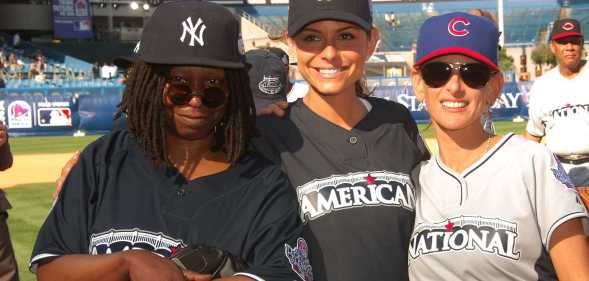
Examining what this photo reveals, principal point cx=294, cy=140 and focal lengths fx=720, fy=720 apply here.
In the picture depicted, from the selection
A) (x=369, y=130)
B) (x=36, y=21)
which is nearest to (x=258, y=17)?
(x=36, y=21)

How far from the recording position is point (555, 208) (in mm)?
2559

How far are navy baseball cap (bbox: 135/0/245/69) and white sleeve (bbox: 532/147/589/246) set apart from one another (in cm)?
117

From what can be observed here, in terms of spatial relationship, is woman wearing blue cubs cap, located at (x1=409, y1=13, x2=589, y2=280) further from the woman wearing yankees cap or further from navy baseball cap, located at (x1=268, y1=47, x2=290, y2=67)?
navy baseball cap, located at (x1=268, y1=47, x2=290, y2=67)

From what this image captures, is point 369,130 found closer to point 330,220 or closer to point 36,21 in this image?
point 330,220

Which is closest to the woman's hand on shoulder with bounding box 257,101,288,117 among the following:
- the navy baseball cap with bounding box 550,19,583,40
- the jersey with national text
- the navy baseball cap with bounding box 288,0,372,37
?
the navy baseball cap with bounding box 288,0,372,37

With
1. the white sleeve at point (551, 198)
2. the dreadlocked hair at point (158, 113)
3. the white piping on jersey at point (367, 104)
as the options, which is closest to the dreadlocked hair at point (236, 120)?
the dreadlocked hair at point (158, 113)

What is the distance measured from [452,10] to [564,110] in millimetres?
56148

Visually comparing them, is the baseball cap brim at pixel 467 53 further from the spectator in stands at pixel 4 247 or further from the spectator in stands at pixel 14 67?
the spectator in stands at pixel 14 67

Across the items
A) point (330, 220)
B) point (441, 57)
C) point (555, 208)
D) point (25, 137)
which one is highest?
point (441, 57)

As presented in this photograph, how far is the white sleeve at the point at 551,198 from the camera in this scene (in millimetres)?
2557

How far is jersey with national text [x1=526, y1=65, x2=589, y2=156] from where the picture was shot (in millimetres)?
6953

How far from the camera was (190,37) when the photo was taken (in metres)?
2.35

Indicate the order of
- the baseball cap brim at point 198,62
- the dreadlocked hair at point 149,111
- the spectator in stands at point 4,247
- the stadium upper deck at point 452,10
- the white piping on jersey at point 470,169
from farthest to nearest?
the stadium upper deck at point 452,10 → the spectator in stands at point 4,247 → the white piping on jersey at point 470,169 → the dreadlocked hair at point 149,111 → the baseball cap brim at point 198,62

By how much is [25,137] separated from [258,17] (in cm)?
4052
